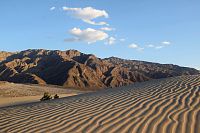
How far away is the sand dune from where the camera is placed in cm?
702

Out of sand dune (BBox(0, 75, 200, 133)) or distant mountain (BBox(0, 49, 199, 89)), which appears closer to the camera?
sand dune (BBox(0, 75, 200, 133))

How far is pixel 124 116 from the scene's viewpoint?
802 cm

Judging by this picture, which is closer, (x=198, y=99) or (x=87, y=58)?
(x=198, y=99)

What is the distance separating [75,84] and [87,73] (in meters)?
7.82

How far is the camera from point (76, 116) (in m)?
8.56

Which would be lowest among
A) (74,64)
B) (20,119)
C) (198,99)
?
(20,119)

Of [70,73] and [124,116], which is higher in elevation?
[70,73]

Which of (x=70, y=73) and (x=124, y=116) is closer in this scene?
(x=124, y=116)

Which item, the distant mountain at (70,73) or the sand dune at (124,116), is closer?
the sand dune at (124,116)

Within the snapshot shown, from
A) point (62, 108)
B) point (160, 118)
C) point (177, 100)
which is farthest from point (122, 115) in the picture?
point (62, 108)

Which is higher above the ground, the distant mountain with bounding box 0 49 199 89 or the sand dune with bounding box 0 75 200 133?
the distant mountain with bounding box 0 49 199 89

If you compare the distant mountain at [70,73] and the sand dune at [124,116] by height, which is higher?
the distant mountain at [70,73]

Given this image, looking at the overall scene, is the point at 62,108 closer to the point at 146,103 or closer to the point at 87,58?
the point at 146,103

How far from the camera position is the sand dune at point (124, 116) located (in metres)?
7.02
